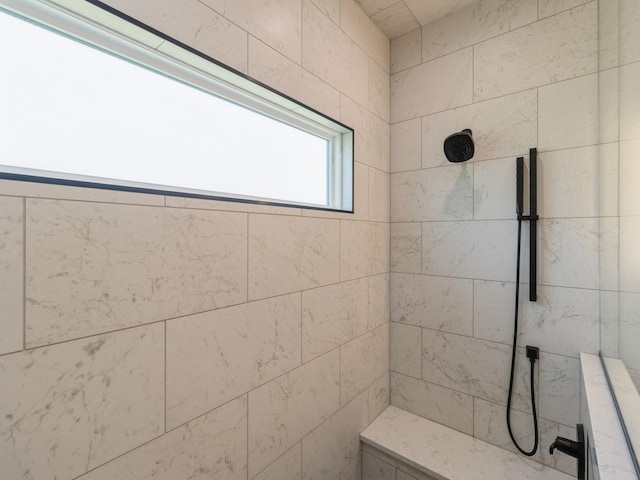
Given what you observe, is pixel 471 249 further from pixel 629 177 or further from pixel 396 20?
pixel 396 20

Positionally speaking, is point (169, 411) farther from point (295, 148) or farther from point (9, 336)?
point (295, 148)

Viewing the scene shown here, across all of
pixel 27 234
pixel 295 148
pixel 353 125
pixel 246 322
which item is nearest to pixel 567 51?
pixel 353 125

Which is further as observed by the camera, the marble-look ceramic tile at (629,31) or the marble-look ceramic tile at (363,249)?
the marble-look ceramic tile at (363,249)

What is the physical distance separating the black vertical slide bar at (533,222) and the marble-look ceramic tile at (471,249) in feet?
0.29

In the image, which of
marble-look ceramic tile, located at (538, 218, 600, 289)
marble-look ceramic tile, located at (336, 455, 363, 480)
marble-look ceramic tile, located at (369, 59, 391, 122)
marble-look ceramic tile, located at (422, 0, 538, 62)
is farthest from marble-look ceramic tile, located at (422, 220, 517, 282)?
marble-look ceramic tile, located at (336, 455, 363, 480)

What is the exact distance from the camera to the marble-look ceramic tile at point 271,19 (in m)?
1.02

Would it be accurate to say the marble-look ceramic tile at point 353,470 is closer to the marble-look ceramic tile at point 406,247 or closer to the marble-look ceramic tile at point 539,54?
the marble-look ceramic tile at point 406,247

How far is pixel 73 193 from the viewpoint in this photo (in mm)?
688

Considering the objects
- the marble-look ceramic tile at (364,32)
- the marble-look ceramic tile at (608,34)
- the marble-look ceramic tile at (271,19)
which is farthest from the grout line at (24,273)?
the marble-look ceramic tile at (608,34)

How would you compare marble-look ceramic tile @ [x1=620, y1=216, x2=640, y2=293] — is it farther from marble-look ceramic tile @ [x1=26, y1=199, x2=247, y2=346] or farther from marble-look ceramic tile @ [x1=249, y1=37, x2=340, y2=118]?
marble-look ceramic tile @ [x1=26, y1=199, x2=247, y2=346]

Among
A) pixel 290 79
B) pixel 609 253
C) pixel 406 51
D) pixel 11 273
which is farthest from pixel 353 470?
pixel 406 51

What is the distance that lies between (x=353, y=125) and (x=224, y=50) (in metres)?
0.80

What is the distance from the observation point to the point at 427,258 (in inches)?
70.6

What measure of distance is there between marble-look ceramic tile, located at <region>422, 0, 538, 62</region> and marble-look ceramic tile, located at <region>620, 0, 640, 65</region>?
361 millimetres
